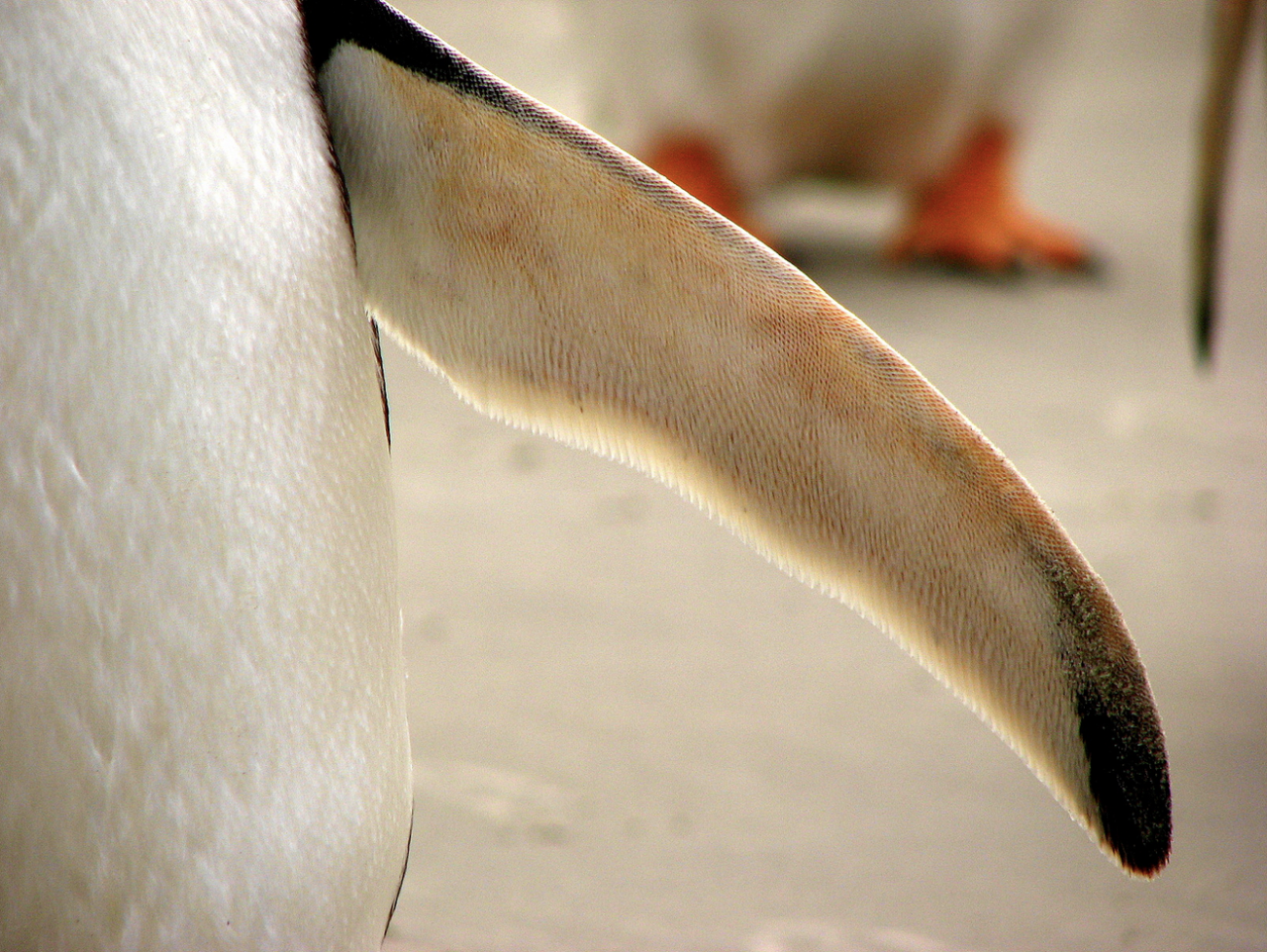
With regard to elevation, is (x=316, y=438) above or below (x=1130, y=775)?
above

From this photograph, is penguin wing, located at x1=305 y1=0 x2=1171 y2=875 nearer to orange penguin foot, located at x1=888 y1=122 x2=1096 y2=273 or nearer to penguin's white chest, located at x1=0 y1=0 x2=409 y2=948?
penguin's white chest, located at x1=0 y1=0 x2=409 y2=948

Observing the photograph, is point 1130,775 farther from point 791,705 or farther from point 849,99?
point 849,99

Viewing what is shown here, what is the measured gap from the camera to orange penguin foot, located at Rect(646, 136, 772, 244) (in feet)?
10.1

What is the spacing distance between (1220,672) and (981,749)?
1.08ft

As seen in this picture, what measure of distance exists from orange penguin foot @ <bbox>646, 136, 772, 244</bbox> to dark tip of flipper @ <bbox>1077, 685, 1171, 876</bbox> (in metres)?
2.35

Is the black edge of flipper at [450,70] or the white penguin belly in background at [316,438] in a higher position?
the black edge of flipper at [450,70]

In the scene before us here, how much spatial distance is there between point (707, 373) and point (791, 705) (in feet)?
2.90

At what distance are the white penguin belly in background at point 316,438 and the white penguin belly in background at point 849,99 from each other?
2215 mm

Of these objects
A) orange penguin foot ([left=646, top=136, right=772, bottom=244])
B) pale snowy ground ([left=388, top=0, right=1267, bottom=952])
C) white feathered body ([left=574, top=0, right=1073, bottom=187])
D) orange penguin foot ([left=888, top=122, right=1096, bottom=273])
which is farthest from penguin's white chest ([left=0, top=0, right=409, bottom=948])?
orange penguin foot ([left=888, top=122, right=1096, bottom=273])

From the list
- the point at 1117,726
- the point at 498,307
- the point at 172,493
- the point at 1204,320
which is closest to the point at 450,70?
the point at 498,307

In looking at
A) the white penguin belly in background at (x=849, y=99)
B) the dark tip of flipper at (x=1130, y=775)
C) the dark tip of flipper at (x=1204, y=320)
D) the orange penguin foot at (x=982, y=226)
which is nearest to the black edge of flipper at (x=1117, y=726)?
the dark tip of flipper at (x=1130, y=775)

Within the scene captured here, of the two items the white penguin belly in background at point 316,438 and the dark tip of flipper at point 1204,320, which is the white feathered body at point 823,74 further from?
the white penguin belly in background at point 316,438

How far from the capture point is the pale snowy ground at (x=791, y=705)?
4.16ft

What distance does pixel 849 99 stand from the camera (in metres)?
2.97
